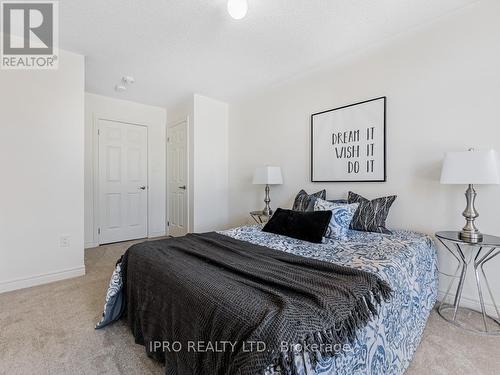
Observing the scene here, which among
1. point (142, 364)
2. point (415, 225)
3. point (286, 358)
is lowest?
point (142, 364)

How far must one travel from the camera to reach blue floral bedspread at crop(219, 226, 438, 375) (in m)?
0.99

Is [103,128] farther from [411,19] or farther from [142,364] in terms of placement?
[411,19]

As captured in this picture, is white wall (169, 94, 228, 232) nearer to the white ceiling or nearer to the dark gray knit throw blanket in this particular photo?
the white ceiling

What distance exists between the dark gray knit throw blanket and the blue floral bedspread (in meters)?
0.07

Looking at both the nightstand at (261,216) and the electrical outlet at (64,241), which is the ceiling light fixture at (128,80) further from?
the nightstand at (261,216)

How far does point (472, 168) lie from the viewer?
1.66m

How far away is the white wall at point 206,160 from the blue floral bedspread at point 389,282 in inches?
66.6

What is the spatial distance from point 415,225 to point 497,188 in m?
0.61

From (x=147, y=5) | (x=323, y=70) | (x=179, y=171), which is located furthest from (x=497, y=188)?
(x=179, y=171)

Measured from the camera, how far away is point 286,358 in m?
0.75

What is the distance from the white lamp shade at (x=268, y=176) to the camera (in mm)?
3067

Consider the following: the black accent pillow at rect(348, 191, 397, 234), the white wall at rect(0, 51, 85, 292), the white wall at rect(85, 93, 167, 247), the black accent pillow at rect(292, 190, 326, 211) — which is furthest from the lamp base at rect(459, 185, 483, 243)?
the white wall at rect(85, 93, 167, 247)

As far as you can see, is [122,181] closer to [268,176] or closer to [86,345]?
[268,176]

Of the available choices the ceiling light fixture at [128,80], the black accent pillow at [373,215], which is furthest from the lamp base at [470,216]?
the ceiling light fixture at [128,80]
